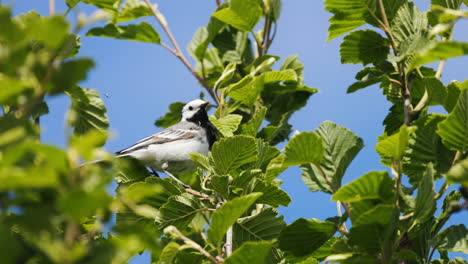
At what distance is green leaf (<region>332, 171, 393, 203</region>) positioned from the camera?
2000 mm

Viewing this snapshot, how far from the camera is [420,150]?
8.13ft

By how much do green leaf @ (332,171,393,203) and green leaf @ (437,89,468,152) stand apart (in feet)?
1.11

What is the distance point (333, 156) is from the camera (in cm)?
236

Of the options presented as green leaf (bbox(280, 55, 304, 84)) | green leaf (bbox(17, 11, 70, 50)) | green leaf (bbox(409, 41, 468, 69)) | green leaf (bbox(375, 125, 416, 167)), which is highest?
green leaf (bbox(17, 11, 70, 50))

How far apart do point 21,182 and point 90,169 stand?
141 mm

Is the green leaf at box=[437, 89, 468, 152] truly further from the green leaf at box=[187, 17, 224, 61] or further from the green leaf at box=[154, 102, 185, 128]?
the green leaf at box=[154, 102, 185, 128]

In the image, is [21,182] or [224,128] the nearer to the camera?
[21,182]

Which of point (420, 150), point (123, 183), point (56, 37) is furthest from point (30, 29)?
point (123, 183)

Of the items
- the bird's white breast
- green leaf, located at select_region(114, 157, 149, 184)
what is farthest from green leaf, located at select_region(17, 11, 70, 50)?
the bird's white breast

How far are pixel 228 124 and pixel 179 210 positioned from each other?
2.44ft

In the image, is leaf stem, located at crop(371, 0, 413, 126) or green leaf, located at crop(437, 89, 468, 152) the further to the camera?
leaf stem, located at crop(371, 0, 413, 126)

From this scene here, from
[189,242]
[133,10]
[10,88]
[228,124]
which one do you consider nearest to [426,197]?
[189,242]

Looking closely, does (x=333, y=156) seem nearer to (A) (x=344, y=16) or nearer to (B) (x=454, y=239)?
(B) (x=454, y=239)

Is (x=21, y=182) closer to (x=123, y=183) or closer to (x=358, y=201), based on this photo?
(x=358, y=201)
